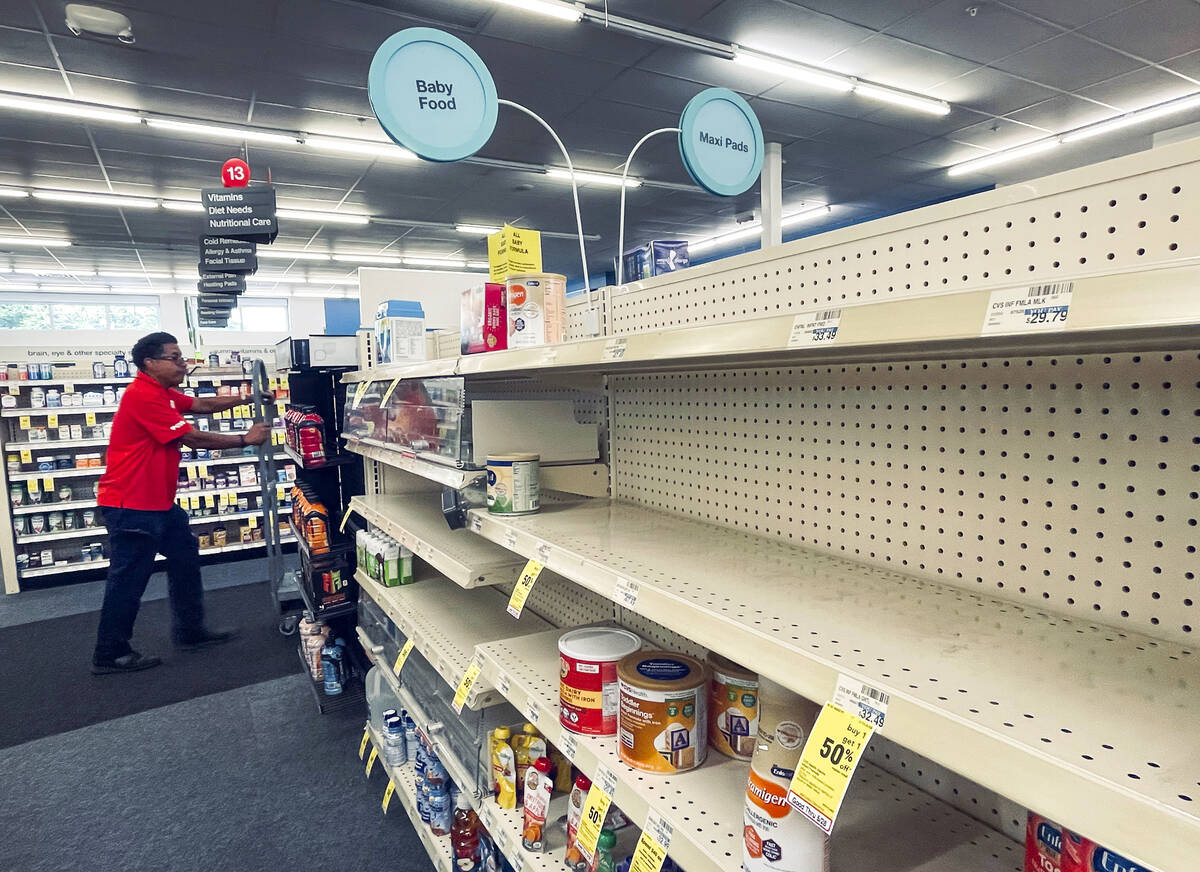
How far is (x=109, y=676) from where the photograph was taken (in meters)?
4.23

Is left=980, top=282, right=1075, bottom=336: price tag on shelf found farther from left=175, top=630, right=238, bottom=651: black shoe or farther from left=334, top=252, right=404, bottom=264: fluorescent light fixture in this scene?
left=334, top=252, right=404, bottom=264: fluorescent light fixture

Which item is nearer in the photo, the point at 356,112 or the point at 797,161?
the point at 356,112

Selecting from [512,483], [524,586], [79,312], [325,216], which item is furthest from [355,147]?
[79,312]

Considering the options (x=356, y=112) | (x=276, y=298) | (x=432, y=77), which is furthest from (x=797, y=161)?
(x=276, y=298)

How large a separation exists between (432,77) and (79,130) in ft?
22.0

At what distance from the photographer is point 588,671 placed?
135 cm

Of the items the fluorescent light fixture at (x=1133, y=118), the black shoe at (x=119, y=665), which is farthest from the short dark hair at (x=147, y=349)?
the fluorescent light fixture at (x=1133, y=118)

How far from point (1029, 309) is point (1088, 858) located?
56cm

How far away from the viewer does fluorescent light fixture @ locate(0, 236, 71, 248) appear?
10.3 metres

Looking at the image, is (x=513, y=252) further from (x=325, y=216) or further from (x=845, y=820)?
(x=325, y=216)

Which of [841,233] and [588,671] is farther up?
[841,233]

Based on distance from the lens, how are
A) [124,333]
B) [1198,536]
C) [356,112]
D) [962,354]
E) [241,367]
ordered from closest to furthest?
[1198,536] < [962,354] < [356,112] < [241,367] < [124,333]

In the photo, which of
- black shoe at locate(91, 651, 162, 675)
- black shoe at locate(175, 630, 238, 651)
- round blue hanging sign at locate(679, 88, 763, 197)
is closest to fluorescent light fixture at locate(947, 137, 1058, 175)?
round blue hanging sign at locate(679, 88, 763, 197)

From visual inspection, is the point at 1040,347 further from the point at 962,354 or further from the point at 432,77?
the point at 432,77
